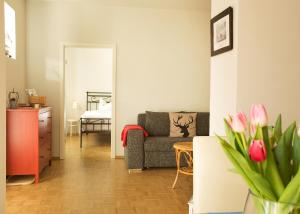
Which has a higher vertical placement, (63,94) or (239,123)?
(63,94)

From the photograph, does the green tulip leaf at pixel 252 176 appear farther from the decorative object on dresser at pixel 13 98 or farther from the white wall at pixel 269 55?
the decorative object on dresser at pixel 13 98

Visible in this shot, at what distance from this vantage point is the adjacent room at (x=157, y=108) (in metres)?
1.32

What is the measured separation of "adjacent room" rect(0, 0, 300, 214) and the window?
15 millimetres

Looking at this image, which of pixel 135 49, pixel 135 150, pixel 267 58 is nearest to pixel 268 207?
pixel 267 58

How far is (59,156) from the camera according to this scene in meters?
4.93

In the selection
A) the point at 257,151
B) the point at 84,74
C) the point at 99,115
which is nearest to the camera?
the point at 257,151

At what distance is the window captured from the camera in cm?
389

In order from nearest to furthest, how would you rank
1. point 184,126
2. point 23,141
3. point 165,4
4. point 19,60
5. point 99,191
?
point 99,191, point 23,141, point 19,60, point 184,126, point 165,4

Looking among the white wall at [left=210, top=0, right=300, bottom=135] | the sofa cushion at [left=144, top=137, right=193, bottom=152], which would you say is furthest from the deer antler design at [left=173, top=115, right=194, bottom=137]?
the white wall at [left=210, top=0, right=300, bottom=135]

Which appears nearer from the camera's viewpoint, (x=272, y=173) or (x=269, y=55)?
(x=272, y=173)

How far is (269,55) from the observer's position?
212 centimetres

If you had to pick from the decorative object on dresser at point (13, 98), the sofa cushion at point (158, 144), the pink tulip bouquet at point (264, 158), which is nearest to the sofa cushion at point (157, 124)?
the sofa cushion at point (158, 144)

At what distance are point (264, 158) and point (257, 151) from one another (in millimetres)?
29

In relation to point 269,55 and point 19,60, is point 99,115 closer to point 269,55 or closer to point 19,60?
point 19,60
